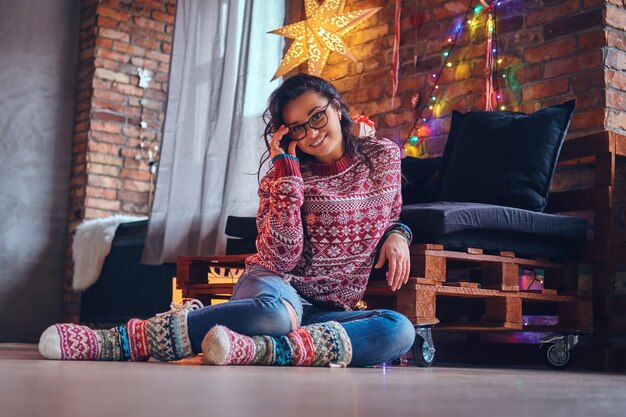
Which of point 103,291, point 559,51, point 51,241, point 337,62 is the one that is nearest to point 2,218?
point 51,241

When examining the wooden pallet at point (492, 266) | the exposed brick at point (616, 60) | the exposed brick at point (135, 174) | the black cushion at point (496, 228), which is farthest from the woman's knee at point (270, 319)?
the exposed brick at point (135, 174)

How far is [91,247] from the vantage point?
538 centimetres

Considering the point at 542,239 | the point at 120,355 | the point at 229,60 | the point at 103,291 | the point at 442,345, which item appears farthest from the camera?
the point at 103,291

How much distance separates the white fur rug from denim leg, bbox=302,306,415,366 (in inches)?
131

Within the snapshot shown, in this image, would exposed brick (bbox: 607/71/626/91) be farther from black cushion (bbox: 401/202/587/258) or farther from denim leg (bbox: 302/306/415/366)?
denim leg (bbox: 302/306/415/366)

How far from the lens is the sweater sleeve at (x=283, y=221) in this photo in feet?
7.32

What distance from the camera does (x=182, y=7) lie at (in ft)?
15.2

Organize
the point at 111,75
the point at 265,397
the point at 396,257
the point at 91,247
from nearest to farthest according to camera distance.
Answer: the point at 265,397 < the point at 396,257 < the point at 91,247 < the point at 111,75

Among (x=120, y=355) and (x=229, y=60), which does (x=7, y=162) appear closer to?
(x=229, y=60)

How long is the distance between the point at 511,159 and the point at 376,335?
1.18m

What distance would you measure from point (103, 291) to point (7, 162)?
123 cm

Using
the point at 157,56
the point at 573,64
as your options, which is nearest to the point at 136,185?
the point at 157,56

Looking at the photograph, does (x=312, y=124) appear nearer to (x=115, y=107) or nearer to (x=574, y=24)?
(x=574, y=24)

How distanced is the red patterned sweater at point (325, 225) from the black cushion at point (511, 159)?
0.72 meters
